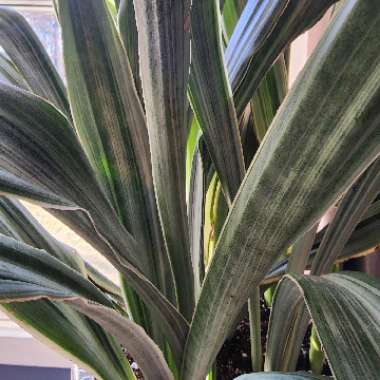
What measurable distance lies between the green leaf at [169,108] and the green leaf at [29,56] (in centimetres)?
12

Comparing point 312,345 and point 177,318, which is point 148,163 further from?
point 312,345

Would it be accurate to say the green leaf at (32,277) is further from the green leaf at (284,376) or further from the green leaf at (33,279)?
the green leaf at (284,376)

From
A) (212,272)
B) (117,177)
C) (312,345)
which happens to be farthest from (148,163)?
(312,345)

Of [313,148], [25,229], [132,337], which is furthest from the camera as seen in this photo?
[25,229]

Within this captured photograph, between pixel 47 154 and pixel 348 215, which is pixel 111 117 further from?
pixel 348 215

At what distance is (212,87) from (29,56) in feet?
0.51

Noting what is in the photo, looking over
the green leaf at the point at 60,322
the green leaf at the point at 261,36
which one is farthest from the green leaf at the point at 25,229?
the green leaf at the point at 261,36

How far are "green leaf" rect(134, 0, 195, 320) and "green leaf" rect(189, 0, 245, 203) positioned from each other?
1.3 inches

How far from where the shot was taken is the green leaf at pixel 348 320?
0.57 feet

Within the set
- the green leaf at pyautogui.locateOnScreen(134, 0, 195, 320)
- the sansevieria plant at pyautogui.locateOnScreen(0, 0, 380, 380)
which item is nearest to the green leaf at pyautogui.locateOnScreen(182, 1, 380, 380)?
the sansevieria plant at pyautogui.locateOnScreen(0, 0, 380, 380)

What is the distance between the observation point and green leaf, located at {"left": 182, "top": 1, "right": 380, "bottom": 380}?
0.58 feet

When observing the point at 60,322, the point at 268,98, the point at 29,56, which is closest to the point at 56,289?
the point at 60,322

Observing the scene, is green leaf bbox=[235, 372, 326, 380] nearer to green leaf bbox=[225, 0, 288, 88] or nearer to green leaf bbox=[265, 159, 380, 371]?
green leaf bbox=[265, 159, 380, 371]

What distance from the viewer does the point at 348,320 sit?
0.64 feet
